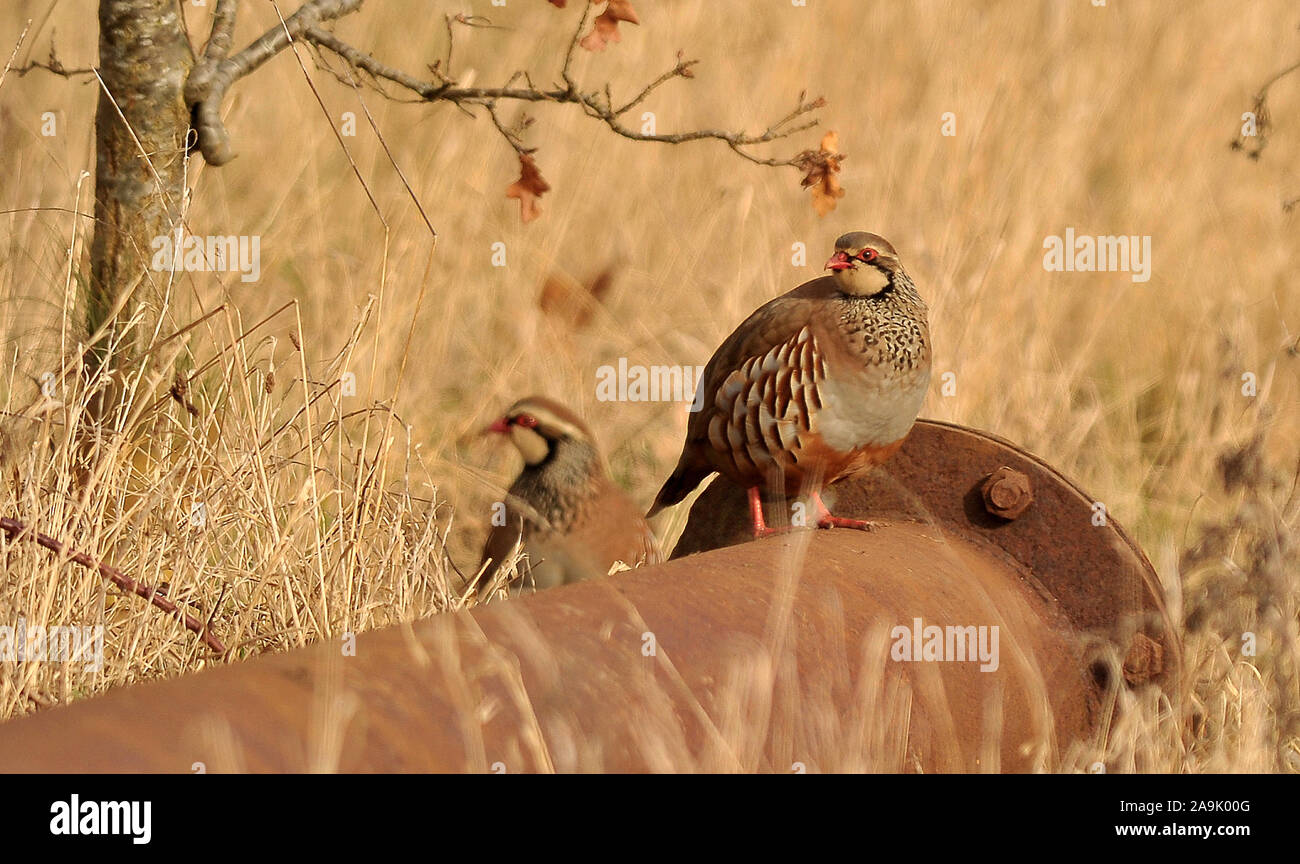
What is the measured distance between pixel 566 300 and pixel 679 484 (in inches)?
104

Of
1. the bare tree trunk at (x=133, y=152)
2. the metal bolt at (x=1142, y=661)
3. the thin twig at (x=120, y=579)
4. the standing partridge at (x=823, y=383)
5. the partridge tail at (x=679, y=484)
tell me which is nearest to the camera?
the thin twig at (x=120, y=579)

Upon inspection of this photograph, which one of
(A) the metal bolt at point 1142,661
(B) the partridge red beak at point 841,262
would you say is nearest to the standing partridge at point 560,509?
(B) the partridge red beak at point 841,262

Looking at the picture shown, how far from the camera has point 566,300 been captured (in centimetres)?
651

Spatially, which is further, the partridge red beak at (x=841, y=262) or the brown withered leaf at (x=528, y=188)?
the brown withered leaf at (x=528, y=188)

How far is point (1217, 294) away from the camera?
6793 millimetres

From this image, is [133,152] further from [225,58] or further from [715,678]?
[715,678]

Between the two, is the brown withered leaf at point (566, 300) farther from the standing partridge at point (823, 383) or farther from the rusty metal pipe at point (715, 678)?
the rusty metal pipe at point (715, 678)

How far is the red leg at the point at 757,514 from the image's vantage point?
12.0 feet

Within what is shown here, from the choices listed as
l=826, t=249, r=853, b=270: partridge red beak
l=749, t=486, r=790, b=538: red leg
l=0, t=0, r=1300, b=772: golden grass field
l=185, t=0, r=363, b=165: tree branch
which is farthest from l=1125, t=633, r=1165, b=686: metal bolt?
l=185, t=0, r=363, b=165: tree branch

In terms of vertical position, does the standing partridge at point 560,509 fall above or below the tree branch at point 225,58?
below

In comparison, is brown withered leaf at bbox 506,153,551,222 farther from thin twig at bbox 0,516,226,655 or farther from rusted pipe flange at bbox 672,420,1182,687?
thin twig at bbox 0,516,226,655

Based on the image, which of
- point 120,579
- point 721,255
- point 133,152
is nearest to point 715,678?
point 120,579
